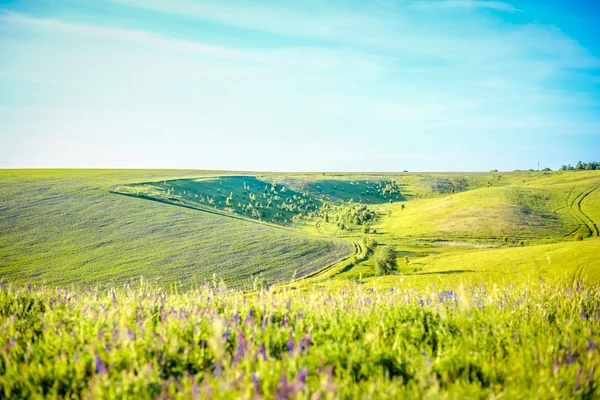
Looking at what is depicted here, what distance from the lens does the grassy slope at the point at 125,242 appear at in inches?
2512

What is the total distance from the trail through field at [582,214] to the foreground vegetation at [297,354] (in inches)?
5576

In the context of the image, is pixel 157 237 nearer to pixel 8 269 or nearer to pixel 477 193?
pixel 8 269

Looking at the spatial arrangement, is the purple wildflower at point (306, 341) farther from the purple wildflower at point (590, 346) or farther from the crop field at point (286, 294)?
the purple wildflower at point (590, 346)

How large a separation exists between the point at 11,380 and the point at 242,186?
184879 millimetres

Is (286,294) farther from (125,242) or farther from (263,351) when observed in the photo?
(125,242)

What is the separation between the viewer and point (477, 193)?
174375 mm

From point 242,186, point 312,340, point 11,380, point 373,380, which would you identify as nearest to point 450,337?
point 373,380

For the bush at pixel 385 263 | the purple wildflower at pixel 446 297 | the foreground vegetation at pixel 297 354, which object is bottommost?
the bush at pixel 385 263

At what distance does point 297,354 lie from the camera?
4406 mm

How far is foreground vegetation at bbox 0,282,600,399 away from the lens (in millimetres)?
4043

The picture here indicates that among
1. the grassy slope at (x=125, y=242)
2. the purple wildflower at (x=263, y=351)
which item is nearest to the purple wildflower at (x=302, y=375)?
the purple wildflower at (x=263, y=351)

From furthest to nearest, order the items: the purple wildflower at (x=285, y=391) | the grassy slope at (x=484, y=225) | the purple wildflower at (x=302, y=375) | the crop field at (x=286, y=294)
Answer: the grassy slope at (x=484, y=225) → the crop field at (x=286, y=294) → the purple wildflower at (x=302, y=375) → the purple wildflower at (x=285, y=391)

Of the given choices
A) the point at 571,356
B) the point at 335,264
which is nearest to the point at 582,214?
the point at 335,264

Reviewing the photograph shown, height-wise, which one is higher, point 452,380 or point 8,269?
point 452,380
